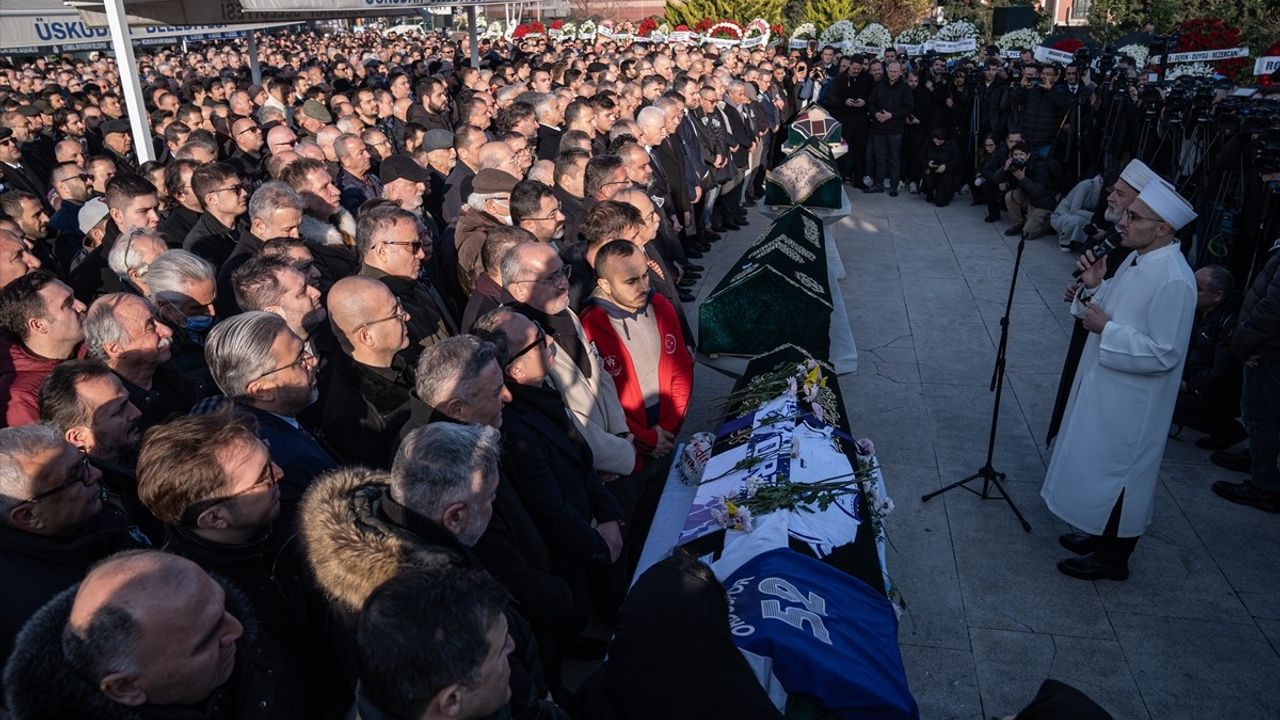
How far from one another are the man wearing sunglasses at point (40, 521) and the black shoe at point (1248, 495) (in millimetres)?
5821

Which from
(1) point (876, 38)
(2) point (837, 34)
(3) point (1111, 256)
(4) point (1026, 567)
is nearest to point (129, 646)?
(4) point (1026, 567)

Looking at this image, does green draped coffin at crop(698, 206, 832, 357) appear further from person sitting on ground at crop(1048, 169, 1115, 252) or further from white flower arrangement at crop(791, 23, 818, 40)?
white flower arrangement at crop(791, 23, 818, 40)

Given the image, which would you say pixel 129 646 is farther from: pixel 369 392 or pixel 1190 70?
pixel 1190 70

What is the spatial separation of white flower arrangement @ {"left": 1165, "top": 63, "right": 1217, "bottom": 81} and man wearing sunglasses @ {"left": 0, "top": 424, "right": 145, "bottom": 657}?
39.8 ft

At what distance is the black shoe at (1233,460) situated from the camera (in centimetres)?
556

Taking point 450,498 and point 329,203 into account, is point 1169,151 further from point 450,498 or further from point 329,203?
point 450,498

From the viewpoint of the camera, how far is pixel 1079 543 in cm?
475

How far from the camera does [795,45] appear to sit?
20.3 meters

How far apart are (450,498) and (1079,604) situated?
11.3 feet

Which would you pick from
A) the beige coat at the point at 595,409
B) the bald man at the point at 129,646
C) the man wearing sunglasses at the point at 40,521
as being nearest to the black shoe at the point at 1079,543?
the beige coat at the point at 595,409

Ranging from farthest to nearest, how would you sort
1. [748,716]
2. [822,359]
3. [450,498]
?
[822,359] < [450,498] < [748,716]

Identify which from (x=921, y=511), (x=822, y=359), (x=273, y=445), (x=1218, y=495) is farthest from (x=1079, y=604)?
(x=273, y=445)

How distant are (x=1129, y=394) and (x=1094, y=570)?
3.08ft

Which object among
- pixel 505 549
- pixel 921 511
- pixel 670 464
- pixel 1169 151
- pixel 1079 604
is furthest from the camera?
pixel 1169 151
